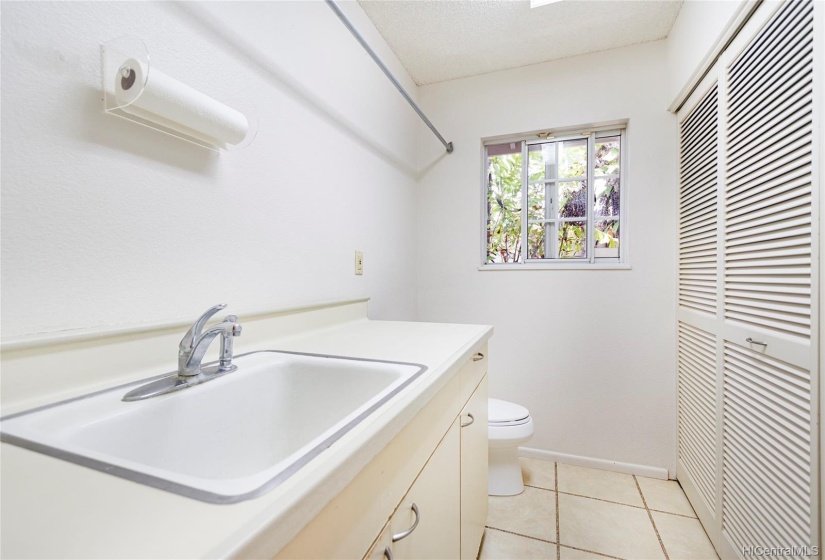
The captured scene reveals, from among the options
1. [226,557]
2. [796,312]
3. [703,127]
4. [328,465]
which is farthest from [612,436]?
[226,557]

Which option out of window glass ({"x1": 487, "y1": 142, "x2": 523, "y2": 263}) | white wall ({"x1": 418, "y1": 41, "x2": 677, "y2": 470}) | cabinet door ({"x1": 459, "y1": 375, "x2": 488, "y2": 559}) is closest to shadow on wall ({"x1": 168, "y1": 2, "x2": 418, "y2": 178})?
white wall ({"x1": 418, "y1": 41, "x2": 677, "y2": 470})

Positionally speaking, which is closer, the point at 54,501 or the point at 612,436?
the point at 54,501

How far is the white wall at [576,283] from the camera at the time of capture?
200cm

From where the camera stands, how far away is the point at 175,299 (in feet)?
2.96

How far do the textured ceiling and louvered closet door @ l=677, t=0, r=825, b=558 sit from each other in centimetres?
54

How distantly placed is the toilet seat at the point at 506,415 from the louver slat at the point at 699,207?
0.94 metres

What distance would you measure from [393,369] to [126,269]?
627 millimetres

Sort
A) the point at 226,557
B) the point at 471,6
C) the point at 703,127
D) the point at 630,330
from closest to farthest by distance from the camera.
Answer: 1. the point at 226,557
2. the point at 703,127
3. the point at 471,6
4. the point at 630,330

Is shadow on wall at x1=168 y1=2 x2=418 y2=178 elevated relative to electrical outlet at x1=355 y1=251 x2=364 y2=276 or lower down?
elevated

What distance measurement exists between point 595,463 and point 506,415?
731 mm

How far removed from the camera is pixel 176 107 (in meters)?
0.80

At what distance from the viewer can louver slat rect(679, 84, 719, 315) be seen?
5.04 feet

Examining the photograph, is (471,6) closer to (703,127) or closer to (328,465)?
(703,127)

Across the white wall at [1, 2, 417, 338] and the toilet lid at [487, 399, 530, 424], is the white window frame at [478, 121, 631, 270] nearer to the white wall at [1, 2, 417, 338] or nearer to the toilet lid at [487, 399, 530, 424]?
the toilet lid at [487, 399, 530, 424]
